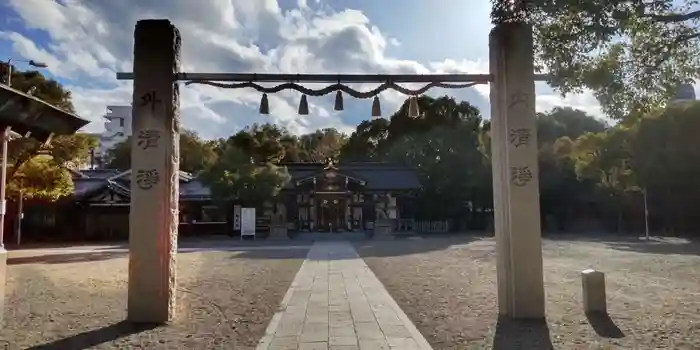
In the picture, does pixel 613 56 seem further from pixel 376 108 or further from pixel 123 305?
pixel 123 305

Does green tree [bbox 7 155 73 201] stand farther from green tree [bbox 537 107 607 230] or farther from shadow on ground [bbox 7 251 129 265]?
green tree [bbox 537 107 607 230]

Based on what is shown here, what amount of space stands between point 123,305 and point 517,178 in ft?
20.9

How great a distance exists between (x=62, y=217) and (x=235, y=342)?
2745cm

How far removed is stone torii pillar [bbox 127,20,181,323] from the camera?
6.79 m

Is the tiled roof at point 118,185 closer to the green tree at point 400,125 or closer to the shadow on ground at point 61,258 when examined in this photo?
the shadow on ground at point 61,258

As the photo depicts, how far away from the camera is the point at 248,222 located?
27.0 meters

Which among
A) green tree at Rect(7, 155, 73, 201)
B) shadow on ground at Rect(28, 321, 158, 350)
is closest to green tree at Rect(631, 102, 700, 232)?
shadow on ground at Rect(28, 321, 158, 350)

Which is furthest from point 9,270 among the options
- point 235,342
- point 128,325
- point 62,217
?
point 62,217

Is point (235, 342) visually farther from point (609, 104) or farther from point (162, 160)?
point (609, 104)

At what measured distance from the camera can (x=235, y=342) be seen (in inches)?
231

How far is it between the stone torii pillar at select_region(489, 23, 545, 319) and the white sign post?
827 inches

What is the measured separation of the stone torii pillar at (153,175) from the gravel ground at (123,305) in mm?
494

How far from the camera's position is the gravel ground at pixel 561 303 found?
580 cm

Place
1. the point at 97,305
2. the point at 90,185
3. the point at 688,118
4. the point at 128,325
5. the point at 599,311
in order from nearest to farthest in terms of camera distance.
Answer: the point at 128,325 < the point at 599,311 < the point at 97,305 < the point at 688,118 < the point at 90,185
